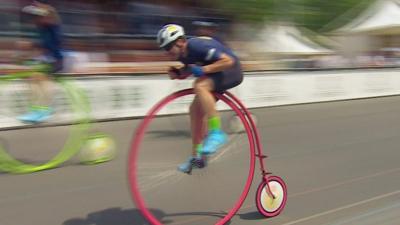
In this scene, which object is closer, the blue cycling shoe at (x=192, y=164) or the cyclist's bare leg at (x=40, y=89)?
the blue cycling shoe at (x=192, y=164)

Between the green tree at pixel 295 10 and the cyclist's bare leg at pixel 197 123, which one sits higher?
the green tree at pixel 295 10

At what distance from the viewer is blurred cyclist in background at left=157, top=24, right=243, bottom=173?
401 cm

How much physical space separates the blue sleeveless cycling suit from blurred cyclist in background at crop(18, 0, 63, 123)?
2706mm

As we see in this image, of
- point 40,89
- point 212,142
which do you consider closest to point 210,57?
point 212,142

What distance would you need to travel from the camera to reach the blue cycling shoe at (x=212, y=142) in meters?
4.07

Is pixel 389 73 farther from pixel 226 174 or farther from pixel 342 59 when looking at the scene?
pixel 226 174

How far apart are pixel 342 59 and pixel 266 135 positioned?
8755mm

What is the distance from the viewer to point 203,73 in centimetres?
407

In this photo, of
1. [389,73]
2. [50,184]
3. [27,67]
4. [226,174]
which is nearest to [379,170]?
[226,174]

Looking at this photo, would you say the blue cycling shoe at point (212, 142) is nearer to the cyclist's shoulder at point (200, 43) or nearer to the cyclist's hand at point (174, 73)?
the cyclist's hand at point (174, 73)

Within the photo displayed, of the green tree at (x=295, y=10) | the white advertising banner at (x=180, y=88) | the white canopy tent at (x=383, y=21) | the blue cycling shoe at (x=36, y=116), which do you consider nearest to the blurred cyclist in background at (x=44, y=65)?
the blue cycling shoe at (x=36, y=116)

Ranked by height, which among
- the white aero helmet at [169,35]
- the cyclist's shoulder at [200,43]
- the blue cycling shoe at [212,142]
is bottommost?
the blue cycling shoe at [212,142]

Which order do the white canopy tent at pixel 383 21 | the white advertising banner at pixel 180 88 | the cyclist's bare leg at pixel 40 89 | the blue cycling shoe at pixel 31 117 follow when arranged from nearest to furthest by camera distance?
the cyclist's bare leg at pixel 40 89
the blue cycling shoe at pixel 31 117
the white advertising banner at pixel 180 88
the white canopy tent at pixel 383 21

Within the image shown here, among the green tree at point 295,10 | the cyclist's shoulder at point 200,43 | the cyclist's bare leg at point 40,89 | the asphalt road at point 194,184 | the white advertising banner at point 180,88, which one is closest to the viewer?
the cyclist's shoulder at point 200,43
